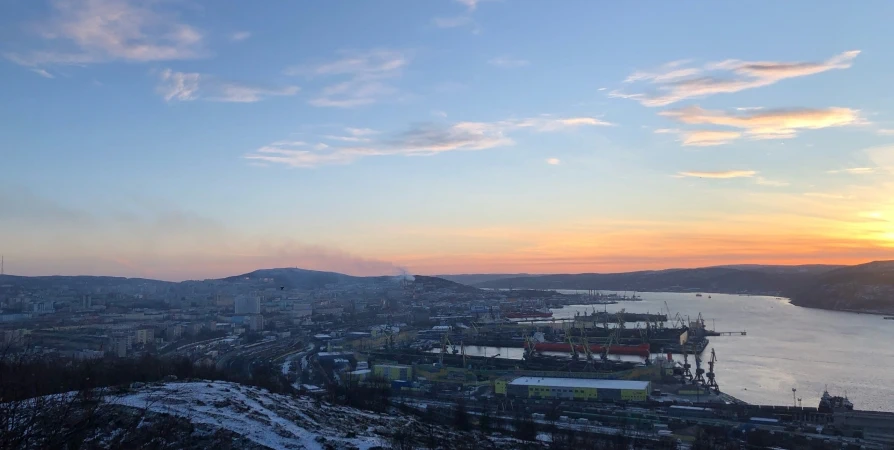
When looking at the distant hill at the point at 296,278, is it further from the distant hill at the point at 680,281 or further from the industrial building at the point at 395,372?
the industrial building at the point at 395,372

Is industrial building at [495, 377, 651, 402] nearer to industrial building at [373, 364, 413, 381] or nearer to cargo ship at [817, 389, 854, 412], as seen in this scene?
industrial building at [373, 364, 413, 381]

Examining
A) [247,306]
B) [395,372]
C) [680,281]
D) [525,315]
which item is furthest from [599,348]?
[680,281]

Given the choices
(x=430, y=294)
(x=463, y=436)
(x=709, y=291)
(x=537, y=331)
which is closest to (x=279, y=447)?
(x=463, y=436)

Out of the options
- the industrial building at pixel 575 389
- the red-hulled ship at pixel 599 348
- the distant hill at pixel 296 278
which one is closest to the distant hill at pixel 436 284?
the distant hill at pixel 296 278

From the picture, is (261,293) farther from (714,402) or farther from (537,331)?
(714,402)

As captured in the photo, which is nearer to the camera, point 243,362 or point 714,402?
point 714,402

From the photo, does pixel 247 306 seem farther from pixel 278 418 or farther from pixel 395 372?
pixel 278 418
